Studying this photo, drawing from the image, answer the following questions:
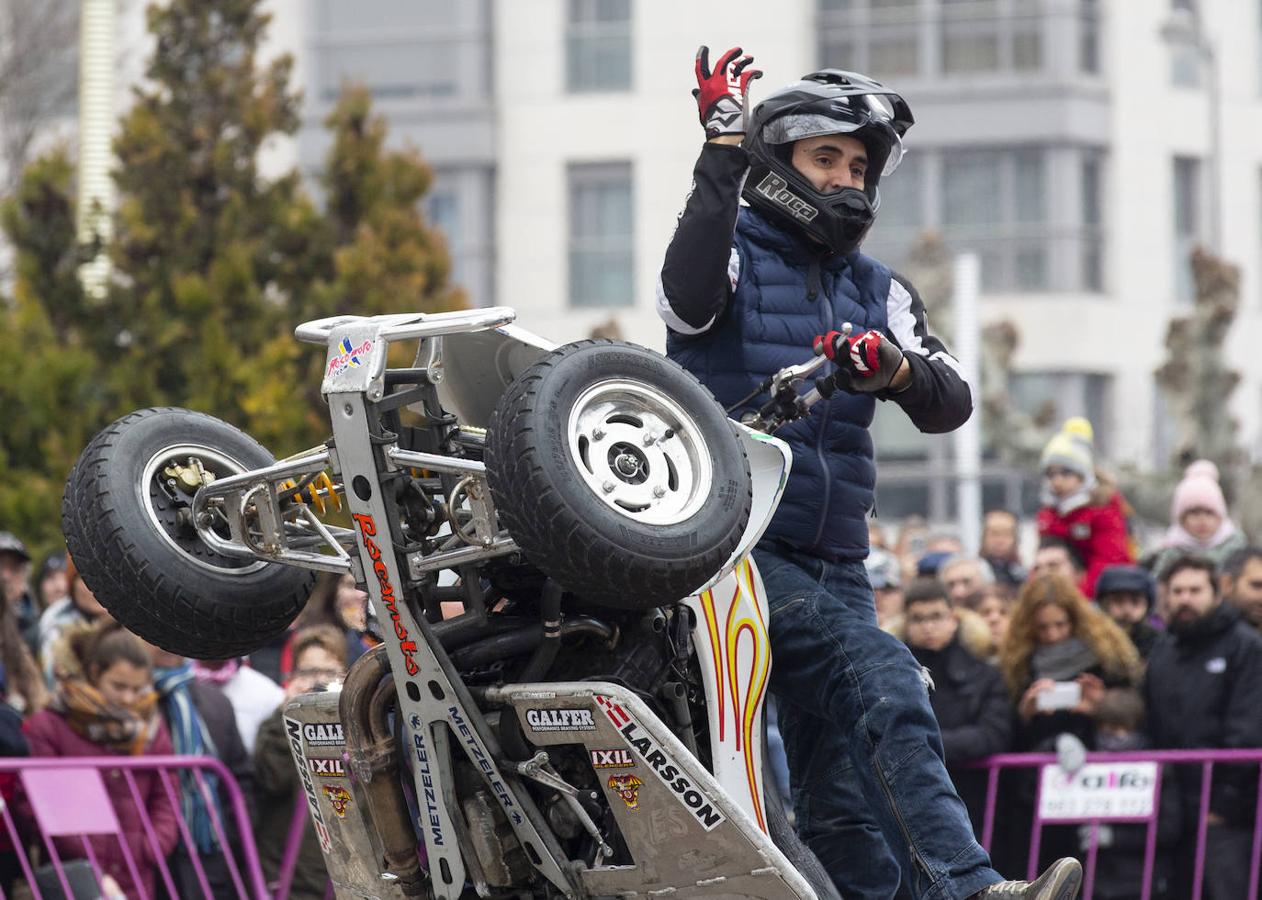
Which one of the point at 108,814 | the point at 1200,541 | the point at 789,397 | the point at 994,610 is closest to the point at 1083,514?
the point at 1200,541

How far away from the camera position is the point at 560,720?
175 inches

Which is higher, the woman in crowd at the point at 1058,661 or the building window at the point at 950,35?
the building window at the point at 950,35

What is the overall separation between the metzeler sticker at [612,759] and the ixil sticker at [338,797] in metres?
0.73

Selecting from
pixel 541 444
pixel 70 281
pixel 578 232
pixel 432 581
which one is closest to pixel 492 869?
pixel 432 581

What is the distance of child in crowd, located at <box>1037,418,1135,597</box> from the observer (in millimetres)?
11281

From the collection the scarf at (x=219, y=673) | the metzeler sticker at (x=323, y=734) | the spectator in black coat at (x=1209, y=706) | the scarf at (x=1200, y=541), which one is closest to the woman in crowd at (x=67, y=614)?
the scarf at (x=219, y=673)

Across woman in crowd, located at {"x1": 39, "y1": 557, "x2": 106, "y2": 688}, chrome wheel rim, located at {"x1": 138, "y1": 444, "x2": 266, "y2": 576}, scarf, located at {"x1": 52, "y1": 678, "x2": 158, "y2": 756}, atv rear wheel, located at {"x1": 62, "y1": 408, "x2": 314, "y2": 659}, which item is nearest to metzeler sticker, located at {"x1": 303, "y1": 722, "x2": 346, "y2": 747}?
atv rear wheel, located at {"x1": 62, "y1": 408, "x2": 314, "y2": 659}

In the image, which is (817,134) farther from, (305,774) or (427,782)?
(305,774)

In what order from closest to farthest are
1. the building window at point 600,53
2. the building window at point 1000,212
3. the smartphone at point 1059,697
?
the smartphone at point 1059,697 < the building window at point 1000,212 < the building window at point 600,53

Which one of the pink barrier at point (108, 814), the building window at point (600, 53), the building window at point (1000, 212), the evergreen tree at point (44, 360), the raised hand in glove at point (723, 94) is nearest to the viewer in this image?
the raised hand in glove at point (723, 94)

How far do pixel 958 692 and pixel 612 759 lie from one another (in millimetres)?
4282

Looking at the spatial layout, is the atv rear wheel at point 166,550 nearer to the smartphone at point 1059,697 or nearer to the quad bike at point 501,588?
the quad bike at point 501,588

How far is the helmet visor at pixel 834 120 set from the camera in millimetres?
4996

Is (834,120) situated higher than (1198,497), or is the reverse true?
(834,120)
